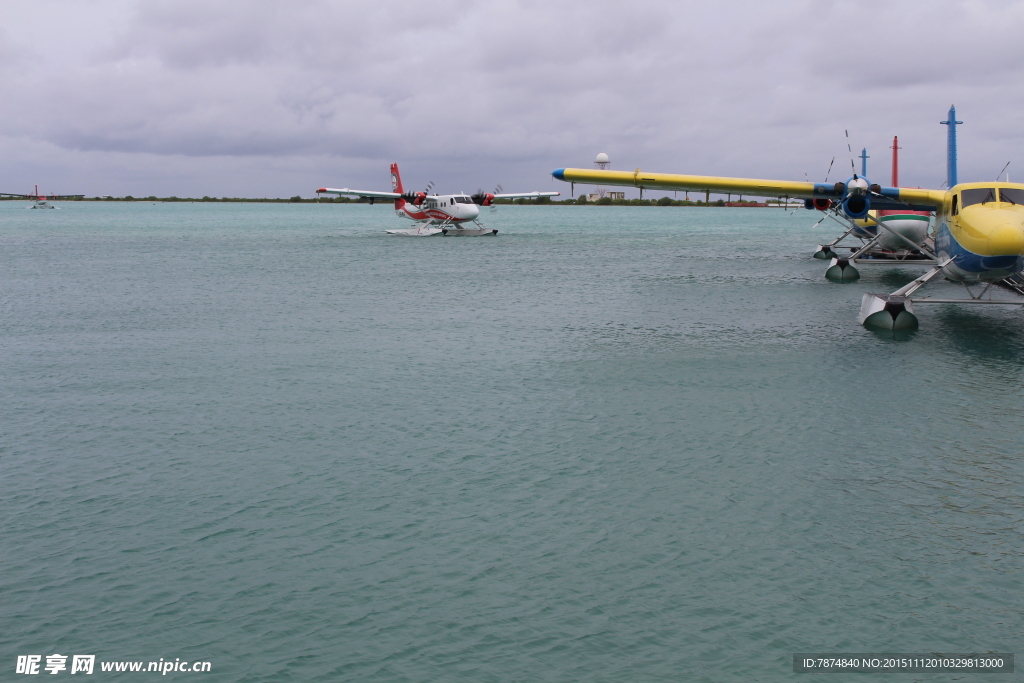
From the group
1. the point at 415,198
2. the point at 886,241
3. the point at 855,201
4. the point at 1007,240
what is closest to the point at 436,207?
the point at 415,198

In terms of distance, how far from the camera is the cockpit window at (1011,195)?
18875 millimetres

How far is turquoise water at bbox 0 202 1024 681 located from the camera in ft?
22.0

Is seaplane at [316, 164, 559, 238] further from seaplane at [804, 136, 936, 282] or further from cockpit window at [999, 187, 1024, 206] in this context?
cockpit window at [999, 187, 1024, 206]

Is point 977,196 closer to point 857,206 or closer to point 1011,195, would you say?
point 1011,195

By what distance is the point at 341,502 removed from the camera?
952 centimetres

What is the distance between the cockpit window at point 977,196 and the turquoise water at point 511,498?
3165 mm

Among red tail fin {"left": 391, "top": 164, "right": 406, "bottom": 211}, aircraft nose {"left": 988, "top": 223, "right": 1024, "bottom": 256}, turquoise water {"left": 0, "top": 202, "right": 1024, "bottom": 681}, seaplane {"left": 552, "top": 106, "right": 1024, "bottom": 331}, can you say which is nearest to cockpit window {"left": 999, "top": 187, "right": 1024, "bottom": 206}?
seaplane {"left": 552, "top": 106, "right": 1024, "bottom": 331}

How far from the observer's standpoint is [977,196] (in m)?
19.5

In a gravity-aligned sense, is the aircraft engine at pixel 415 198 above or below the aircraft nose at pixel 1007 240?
above

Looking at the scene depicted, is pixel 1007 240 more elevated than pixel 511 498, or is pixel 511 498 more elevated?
pixel 1007 240

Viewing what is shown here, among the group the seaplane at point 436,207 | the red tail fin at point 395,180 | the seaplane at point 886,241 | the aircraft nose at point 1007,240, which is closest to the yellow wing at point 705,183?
the seaplane at point 886,241

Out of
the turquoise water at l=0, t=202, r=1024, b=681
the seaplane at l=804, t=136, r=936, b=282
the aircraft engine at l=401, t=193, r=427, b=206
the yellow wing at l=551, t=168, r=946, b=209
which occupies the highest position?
the aircraft engine at l=401, t=193, r=427, b=206

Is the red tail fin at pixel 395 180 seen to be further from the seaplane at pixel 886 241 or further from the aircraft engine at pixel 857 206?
the aircraft engine at pixel 857 206

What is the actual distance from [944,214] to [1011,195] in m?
2.51
